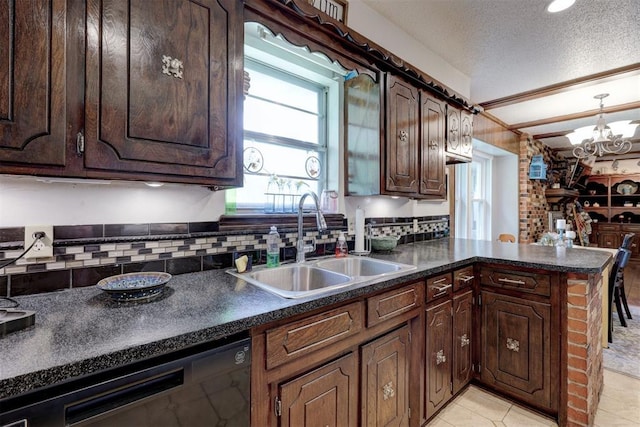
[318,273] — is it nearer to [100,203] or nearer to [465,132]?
[100,203]

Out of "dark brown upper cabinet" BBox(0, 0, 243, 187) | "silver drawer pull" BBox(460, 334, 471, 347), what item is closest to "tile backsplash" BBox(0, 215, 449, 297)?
"dark brown upper cabinet" BBox(0, 0, 243, 187)

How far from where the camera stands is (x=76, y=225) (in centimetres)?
120

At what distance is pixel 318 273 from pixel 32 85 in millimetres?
1355

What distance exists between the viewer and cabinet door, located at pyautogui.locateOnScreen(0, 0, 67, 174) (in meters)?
0.84

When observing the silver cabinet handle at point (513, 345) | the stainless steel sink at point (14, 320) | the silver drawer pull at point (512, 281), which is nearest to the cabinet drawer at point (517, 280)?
the silver drawer pull at point (512, 281)

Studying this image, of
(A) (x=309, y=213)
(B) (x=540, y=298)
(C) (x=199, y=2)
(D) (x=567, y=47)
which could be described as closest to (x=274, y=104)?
(A) (x=309, y=213)

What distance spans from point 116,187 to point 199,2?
0.82 metres

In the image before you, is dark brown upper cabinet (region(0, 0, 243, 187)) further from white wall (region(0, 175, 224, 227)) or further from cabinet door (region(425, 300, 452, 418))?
cabinet door (region(425, 300, 452, 418))

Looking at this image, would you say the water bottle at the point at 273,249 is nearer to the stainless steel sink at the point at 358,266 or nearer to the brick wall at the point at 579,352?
the stainless steel sink at the point at 358,266

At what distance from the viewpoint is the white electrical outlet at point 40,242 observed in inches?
42.9

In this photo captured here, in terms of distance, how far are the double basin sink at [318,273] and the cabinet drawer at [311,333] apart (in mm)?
134

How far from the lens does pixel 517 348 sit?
1939 mm

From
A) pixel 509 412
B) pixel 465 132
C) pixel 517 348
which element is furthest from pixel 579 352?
pixel 465 132

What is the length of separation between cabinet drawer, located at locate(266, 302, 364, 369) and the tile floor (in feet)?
3.56
